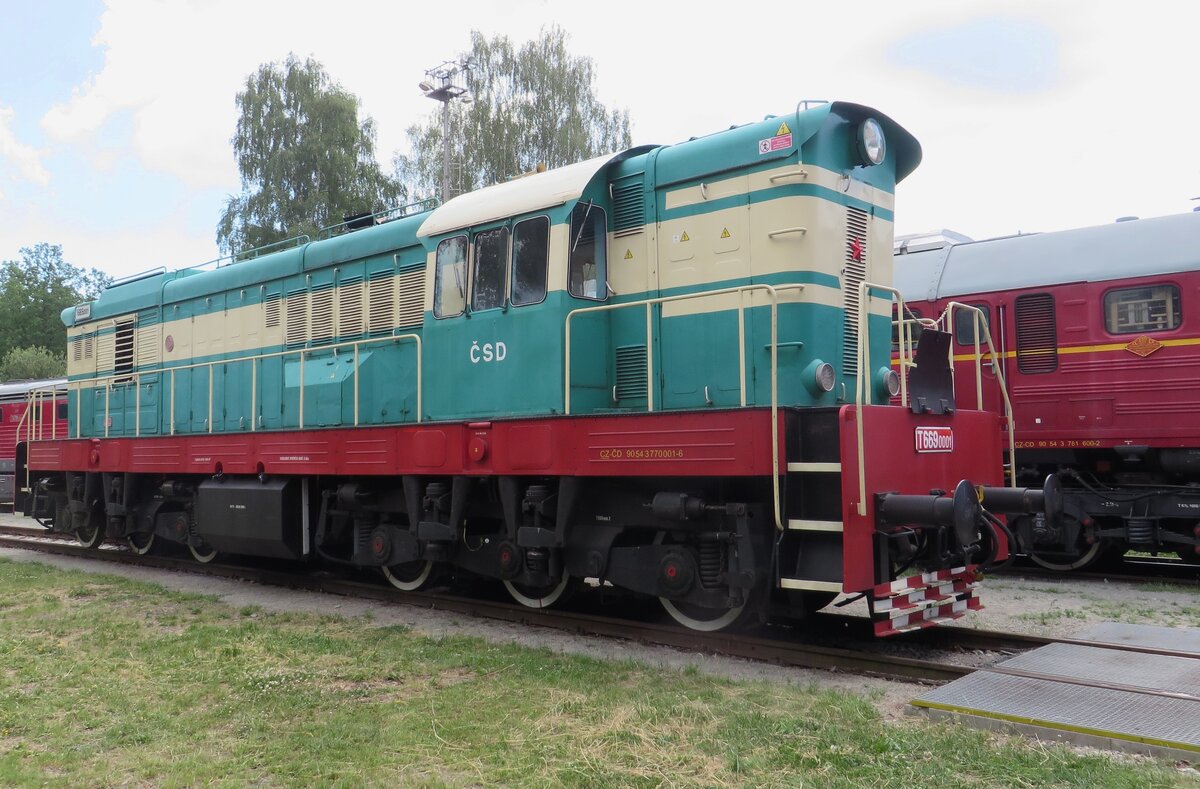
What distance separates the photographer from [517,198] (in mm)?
7418

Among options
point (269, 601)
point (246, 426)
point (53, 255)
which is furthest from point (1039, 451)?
point (53, 255)

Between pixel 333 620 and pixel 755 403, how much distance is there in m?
4.14

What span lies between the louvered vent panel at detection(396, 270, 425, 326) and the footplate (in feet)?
16.2

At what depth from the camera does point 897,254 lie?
12188mm

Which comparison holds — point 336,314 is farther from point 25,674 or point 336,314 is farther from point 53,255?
point 53,255

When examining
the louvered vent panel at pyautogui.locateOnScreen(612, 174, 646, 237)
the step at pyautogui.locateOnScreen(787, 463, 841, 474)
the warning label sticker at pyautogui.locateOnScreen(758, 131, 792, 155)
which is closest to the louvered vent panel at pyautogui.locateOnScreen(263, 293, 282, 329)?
the louvered vent panel at pyautogui.locateOnScreen(612, 174, 646, 237)

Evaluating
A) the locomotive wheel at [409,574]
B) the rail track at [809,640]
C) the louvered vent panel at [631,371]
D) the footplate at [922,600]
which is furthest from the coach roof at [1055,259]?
the locomotive wheel at [409,574]

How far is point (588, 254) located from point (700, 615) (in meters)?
2.96

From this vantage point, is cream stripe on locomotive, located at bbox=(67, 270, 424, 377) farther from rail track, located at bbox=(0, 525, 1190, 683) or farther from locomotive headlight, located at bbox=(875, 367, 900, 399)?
locomotive headlight, located at bbox=(875, 367, 900, 399)

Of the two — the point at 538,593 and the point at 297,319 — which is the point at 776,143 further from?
the point at 297,319

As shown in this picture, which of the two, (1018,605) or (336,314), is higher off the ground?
(336,314)

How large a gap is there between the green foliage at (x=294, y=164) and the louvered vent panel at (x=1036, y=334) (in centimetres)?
2668

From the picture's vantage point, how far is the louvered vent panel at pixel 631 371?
24.1 feet

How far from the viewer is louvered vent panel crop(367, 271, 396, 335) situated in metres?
9.24
